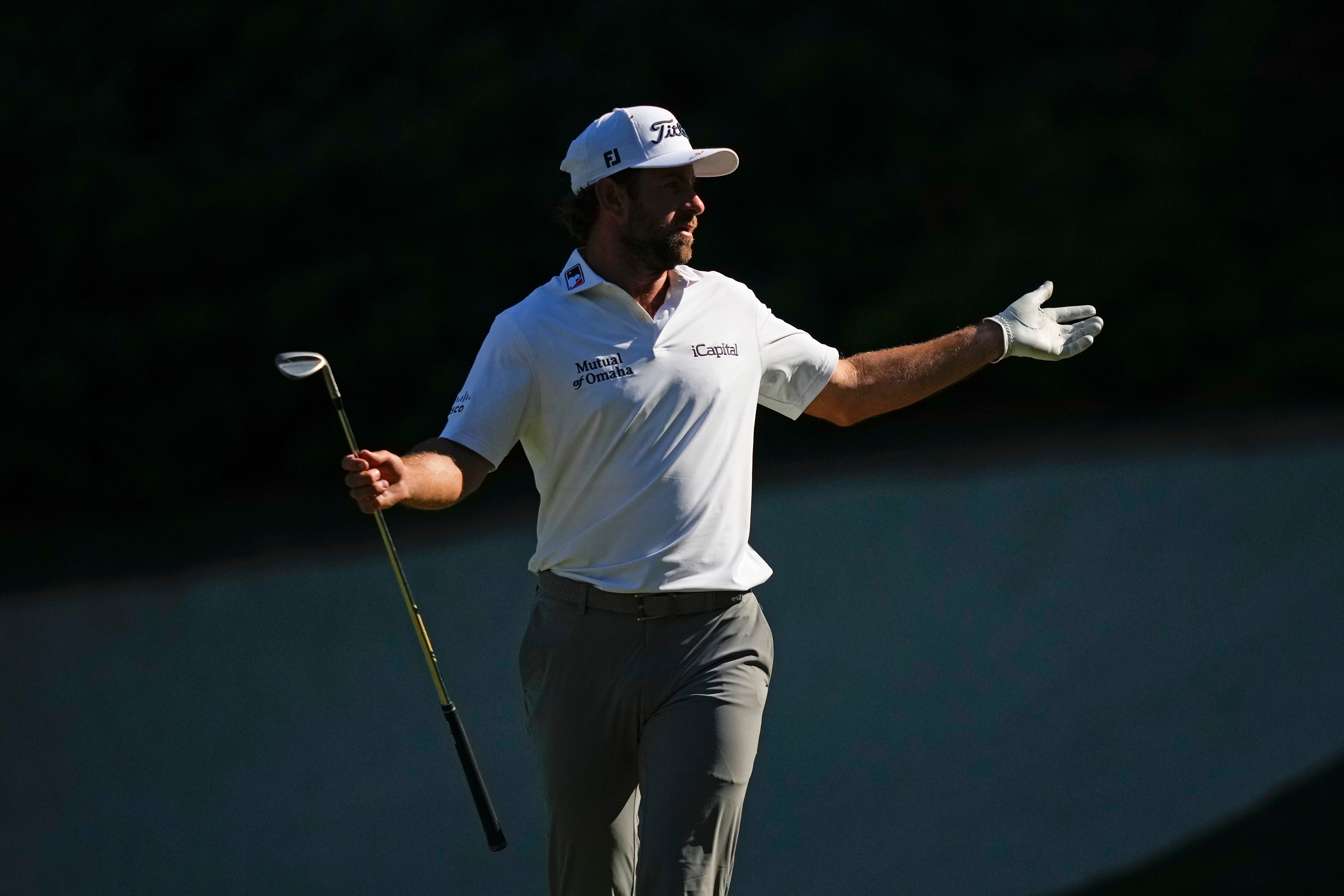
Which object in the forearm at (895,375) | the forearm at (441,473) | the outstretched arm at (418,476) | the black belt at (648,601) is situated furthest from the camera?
the forearm at (895,375)

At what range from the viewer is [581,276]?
7.59 feet

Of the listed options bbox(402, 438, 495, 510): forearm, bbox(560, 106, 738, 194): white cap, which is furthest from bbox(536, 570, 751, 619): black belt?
bbox(560, 106, 738, 194): white cap

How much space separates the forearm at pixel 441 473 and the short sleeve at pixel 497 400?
0.02 meters

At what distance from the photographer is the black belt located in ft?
7.14

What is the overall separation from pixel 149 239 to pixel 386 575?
3289 millimetres

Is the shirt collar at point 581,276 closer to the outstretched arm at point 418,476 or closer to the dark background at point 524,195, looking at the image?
the outstretched arm at point 418,476

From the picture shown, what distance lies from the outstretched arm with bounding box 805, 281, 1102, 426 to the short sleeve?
0.59 m

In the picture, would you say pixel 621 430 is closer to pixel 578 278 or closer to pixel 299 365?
pixel 578 278

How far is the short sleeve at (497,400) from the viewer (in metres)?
2.21

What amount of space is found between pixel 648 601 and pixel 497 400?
0.40m

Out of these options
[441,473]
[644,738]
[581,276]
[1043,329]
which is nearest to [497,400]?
[441,473]

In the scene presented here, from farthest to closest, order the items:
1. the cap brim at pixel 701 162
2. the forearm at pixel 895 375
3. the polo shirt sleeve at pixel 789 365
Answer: the forearm at pixel 895 375, the polo shirt sleeve at pixel 789 365, the cap brim at pixel 701 162

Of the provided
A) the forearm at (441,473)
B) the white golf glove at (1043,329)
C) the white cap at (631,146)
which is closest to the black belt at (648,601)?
the forearm at (441,473)

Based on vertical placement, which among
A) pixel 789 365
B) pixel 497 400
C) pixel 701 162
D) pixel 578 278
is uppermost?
pixel 701 162
